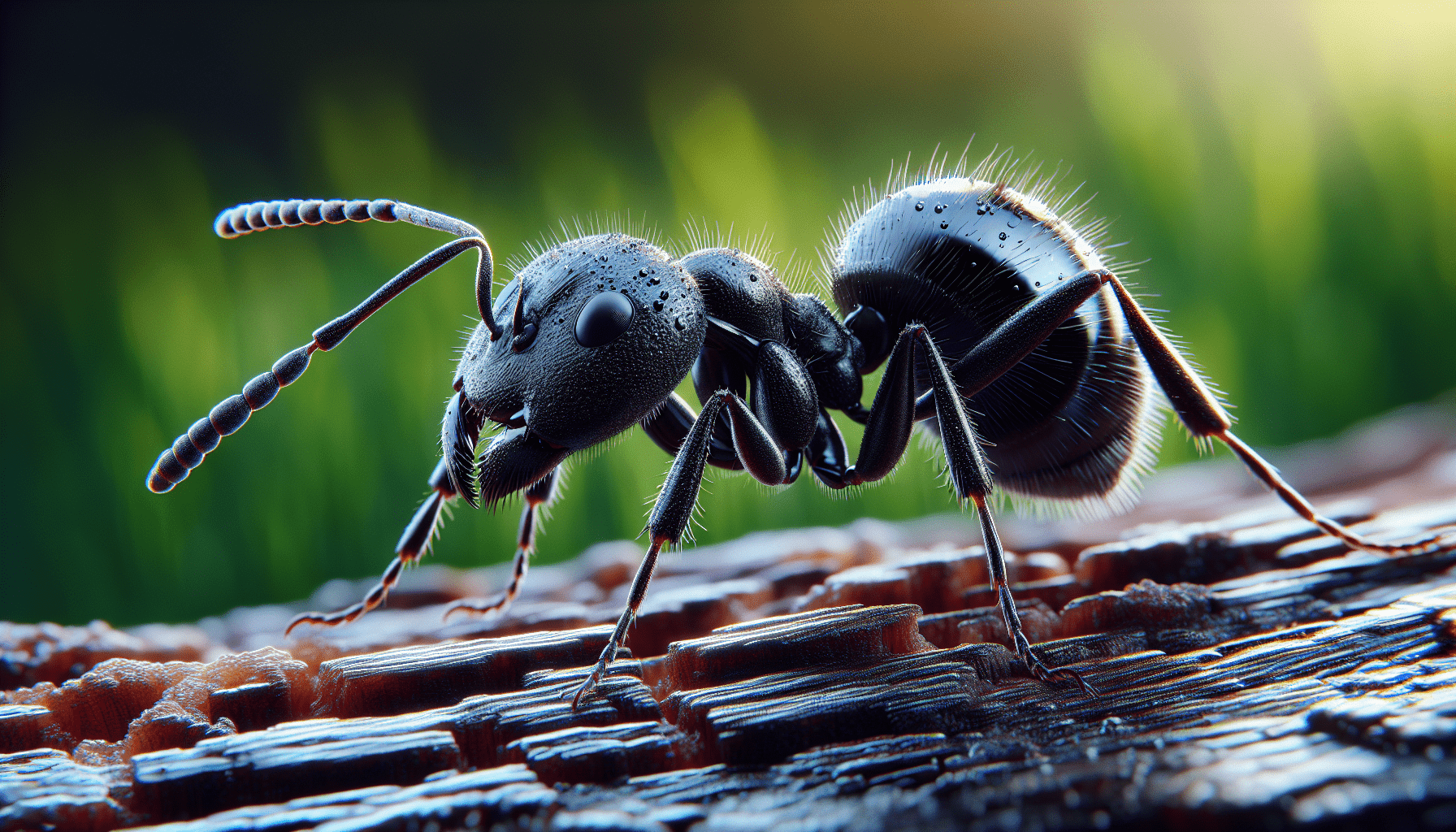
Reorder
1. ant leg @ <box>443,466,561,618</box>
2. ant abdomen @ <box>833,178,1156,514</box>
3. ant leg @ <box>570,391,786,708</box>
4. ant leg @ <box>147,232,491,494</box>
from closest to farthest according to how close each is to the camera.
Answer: ant leg @ <box>570,391,786,708</box> < ant leg @ <box>147,232,491,494</box> < ant abdomen @ <box>833,178,1156,514</box> < ant leg @ <box>443,466,561,618</box>

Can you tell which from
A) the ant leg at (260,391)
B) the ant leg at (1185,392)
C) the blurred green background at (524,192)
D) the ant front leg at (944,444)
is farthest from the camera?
the blurred green background at (524,192)

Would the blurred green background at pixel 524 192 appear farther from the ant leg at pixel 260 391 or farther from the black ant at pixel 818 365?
the ant leg at pixel 260 391

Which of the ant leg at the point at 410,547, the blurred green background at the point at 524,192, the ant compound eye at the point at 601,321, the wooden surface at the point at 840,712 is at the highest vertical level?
the blurred green background at the point at 524,192

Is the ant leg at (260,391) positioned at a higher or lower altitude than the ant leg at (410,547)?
higher

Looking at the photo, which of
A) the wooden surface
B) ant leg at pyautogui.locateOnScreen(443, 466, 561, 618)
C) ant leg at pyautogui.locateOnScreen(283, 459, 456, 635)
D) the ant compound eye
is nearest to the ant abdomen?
the wooden surface

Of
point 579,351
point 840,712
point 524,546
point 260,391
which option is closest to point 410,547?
point 524,546

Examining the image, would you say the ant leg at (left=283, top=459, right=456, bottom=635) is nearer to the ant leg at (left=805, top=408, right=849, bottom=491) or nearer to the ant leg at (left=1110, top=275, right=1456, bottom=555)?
the ant leg at (left=805, top=408, right=849, bottom=491)

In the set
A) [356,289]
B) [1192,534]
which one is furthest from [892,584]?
[356,289]

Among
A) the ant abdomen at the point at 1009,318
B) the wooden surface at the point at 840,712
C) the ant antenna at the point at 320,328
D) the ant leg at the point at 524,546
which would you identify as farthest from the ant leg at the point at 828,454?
the ant antenna at the point at 320,328
